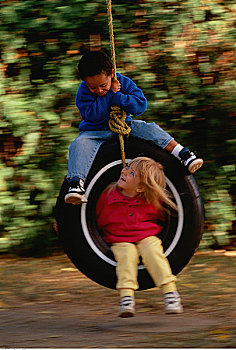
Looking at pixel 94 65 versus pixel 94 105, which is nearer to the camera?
pixel 94 65

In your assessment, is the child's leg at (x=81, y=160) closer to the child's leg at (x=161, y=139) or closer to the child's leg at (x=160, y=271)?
the child's leg at (x=161, y=139)

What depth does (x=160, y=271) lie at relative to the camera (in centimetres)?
420

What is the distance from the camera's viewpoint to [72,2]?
636 centimetres

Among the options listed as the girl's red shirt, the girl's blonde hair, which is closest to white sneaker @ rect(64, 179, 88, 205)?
the girl's red shirt

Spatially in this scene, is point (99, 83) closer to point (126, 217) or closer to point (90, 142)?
Answer: point (90, 142)

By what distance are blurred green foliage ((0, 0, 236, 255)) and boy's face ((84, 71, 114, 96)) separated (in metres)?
2.20

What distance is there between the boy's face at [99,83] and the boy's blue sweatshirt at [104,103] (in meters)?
0.06

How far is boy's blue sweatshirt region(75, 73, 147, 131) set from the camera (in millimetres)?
4273

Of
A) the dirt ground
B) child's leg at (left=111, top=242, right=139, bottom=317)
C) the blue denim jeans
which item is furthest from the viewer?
the blue denim jeans

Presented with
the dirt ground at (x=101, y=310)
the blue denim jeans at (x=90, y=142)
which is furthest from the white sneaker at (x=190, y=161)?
the dirt ground at (x=101, y=310)

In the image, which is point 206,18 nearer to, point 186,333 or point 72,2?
point 72,2

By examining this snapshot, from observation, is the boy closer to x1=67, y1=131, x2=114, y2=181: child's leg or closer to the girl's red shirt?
x1=67, y1=131, x2=114, y2=181: child's leg

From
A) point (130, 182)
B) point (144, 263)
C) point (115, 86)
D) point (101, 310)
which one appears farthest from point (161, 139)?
point (101, 310)

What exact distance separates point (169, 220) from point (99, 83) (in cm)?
101
